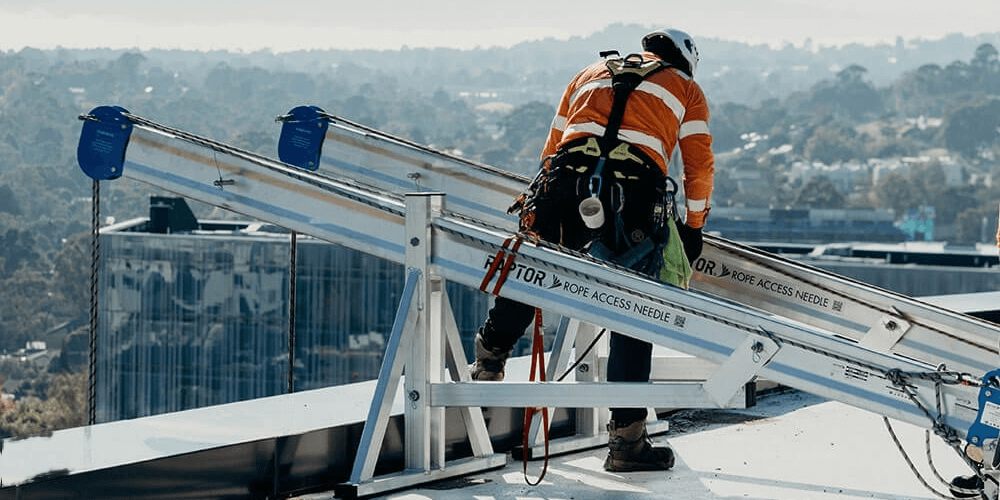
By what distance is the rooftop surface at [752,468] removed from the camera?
598 centimetres

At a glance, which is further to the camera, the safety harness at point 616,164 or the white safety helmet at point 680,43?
the white safety helmet at point 680,43

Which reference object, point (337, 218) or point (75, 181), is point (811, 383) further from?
point (75, 181)

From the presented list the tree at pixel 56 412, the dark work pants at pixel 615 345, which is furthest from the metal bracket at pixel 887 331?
the tree at pixel 56 412

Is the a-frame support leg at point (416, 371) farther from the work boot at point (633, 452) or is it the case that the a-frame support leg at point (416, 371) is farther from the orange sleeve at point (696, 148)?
the orange sleeve at point (696, 148)

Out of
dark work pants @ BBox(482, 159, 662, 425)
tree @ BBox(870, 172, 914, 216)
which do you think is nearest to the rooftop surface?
dark work pants @ BBox(482, 159, 662, 425)

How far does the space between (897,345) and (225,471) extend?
9.47ft

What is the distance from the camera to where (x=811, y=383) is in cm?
545

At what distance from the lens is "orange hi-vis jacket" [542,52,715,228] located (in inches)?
239

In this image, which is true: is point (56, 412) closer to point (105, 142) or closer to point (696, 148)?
point (105, 142)

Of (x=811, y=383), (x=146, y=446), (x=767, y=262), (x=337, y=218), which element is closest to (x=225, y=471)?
(x=146, y=446)

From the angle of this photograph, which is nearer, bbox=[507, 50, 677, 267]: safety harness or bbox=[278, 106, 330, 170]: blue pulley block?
bbox=[507, 50, 677, 267]: safety harness

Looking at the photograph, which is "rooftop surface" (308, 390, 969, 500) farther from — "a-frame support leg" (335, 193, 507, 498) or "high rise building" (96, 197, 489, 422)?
"high rise building" (96, 197, 489, 422)

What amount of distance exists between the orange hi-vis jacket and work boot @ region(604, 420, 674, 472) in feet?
2.90

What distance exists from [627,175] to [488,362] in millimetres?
1035
